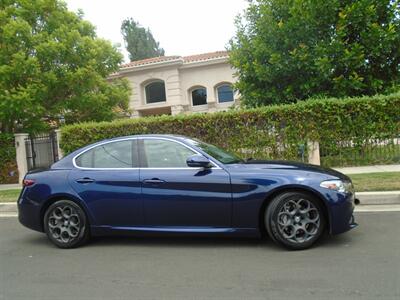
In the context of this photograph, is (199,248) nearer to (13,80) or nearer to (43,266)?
(43,266)

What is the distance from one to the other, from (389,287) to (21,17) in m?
14.9

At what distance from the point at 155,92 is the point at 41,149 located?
9.83 metres

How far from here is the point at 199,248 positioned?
17.5 feet

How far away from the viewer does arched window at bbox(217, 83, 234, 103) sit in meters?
23.6

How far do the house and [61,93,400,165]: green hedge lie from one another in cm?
1010

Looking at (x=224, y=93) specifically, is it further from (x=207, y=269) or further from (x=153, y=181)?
(x=207, y=269)

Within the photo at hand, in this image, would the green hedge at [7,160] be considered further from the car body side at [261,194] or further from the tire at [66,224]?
the car body side at [261,194]

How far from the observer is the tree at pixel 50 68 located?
13844mm

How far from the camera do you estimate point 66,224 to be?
571 cm

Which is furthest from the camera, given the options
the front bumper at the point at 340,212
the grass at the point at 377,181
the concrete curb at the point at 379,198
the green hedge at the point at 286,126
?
the green hedge at the point at 286,126

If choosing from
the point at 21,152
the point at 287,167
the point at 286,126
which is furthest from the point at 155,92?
the point at 287,167

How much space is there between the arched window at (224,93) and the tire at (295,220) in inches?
744

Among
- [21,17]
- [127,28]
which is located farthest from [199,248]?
[127,28]

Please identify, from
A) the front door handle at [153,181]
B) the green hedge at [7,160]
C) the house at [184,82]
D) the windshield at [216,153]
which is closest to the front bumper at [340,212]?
the windshield at [216,153]
